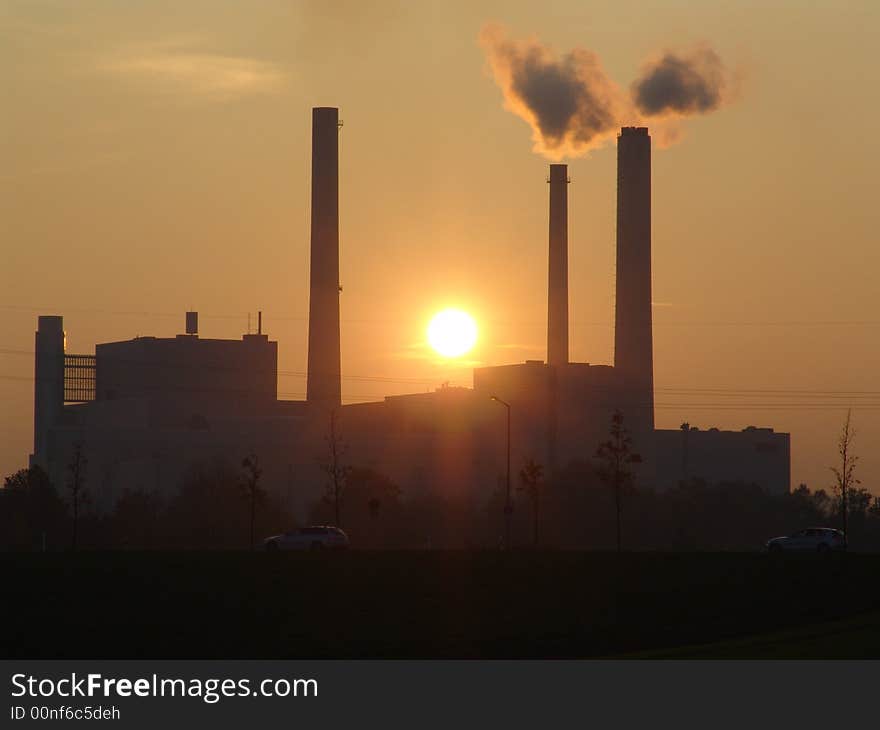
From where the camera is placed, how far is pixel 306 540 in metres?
80.6

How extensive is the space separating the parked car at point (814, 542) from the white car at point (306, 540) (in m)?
19.8

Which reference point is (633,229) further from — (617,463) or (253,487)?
(253,487)

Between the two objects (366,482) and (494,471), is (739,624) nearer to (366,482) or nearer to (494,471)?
(366,482)

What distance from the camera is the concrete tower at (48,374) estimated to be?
614 feet

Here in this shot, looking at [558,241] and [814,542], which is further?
[558,241]

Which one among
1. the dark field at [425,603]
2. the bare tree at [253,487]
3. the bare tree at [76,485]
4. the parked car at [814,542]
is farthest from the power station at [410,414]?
the dark field at [425,603]


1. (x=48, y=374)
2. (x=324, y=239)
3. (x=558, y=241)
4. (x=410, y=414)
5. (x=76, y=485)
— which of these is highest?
(x=558, y=241)

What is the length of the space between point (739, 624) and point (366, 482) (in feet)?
244

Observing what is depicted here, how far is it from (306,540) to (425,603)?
52.6 feet

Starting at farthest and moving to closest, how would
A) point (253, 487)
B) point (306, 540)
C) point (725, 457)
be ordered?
point (725, 457)
point (253, 487)
point (306, 540)

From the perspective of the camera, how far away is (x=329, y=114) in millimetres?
150750

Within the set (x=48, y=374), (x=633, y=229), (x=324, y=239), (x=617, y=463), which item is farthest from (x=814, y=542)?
(x=48, y=374)
